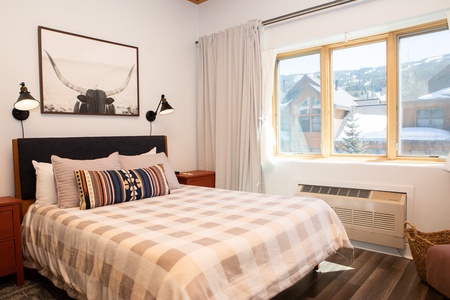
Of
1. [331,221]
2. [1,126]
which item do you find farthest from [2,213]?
[331,221]

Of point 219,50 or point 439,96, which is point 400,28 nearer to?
point 439,96

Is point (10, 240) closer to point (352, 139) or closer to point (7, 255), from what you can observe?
point (7, 255)

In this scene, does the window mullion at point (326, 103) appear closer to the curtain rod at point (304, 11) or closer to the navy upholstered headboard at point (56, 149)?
the curtain rod at point (304, 11)

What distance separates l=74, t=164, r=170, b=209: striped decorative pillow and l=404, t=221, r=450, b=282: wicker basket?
207cm

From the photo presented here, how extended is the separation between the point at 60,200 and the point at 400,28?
11.1 feet

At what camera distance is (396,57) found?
121 inches

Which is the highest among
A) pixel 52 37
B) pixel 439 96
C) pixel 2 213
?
pixel 52 37

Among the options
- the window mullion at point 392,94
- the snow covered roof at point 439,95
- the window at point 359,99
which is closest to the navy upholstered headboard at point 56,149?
the window at point 359,99

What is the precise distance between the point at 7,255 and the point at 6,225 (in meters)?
0.22

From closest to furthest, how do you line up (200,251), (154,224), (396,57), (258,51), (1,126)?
1. (200,251)
2. (154,224)
3. (1,126)
4. (396,57)
5. (258,51)

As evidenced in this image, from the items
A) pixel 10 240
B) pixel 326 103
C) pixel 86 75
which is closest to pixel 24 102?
pixel 86 75

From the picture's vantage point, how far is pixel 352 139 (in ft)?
11.1

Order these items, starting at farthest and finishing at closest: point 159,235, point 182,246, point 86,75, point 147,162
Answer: point 86,75, point 147,162, point 159,235, point 182,246

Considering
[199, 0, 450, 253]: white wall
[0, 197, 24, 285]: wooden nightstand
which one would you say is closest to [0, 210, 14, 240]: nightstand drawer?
[0, 197, 24, 285]: wooden nightstand
